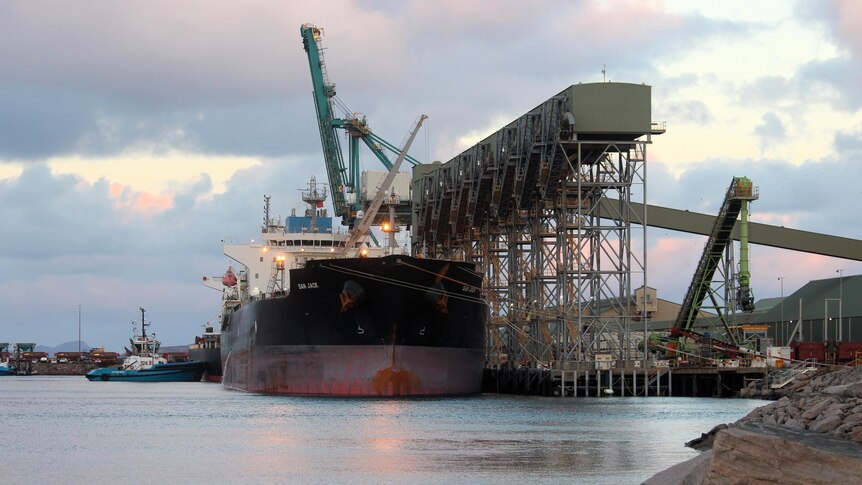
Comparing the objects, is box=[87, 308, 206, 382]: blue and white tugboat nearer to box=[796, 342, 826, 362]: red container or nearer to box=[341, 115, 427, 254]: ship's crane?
box=[341, 115, 427, 254]: ship's crane

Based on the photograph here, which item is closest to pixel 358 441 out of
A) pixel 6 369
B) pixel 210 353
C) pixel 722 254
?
pixel 722 254

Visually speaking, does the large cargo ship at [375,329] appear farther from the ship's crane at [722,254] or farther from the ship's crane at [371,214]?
the ship's crane at [722,254]

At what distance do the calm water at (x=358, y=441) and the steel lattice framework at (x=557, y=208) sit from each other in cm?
658

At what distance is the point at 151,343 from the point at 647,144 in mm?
74926

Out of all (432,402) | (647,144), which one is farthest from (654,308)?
(432,402)

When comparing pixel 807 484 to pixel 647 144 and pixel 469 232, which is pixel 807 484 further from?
pixel 469 232

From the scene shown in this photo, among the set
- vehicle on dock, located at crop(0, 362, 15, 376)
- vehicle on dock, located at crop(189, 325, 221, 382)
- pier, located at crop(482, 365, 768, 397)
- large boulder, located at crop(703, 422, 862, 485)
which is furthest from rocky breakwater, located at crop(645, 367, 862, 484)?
vehicle on dock, located at crop(0, 362, 15, 376)

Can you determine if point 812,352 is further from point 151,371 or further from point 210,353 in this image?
point 151,371

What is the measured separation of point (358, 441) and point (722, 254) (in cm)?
3571

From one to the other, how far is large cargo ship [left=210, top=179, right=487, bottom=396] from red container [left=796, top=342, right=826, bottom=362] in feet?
57.7

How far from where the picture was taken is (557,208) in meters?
56.5

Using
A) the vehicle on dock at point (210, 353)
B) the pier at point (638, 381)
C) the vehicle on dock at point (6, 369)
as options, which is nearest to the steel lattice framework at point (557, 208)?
the pier at point (638, 381)

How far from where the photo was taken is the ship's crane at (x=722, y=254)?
196 ft

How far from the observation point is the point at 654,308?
95.4 meters
